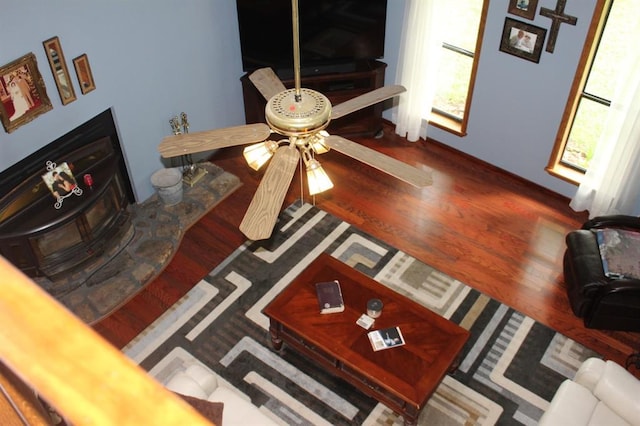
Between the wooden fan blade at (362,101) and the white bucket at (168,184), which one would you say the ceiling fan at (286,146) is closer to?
the wooden fan blade at (362,101)

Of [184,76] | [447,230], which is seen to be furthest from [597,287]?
[184,76]

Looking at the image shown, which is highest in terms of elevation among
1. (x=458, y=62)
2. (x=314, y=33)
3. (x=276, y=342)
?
(x=314, y=33)

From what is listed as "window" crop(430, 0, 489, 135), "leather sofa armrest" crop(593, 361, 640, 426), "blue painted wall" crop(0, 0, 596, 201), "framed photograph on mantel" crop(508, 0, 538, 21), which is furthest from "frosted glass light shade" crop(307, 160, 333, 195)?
"window" crop(430, 0, 489, 135)

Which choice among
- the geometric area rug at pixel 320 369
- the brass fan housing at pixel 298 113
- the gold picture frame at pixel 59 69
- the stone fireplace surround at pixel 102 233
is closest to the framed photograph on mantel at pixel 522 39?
the geometric area rug at pixel 320 369

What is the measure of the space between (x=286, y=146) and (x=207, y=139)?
0.37 metres

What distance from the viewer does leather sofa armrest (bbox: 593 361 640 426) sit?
4031mm

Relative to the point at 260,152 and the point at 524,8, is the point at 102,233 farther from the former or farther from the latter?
the point at 524,8

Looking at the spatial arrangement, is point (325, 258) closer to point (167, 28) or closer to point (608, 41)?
point (167, 28)

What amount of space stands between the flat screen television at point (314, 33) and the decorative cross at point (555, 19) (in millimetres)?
1580

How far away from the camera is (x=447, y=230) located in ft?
20.0

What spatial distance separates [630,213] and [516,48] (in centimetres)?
188

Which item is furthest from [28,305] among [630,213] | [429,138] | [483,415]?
[429,138]

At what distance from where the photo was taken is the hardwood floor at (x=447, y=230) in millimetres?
5355

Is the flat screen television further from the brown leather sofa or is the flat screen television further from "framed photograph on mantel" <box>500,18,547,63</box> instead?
the brown leather sofa
